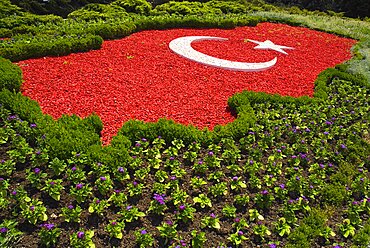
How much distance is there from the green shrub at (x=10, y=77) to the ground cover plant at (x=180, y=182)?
0.02 m

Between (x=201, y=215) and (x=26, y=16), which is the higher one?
(x=26, y=16)

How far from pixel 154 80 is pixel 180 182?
3925 millimetres

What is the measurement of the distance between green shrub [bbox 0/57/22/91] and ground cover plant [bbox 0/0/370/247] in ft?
0.07

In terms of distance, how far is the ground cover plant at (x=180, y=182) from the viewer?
431cm

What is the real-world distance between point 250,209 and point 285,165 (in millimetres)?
1419

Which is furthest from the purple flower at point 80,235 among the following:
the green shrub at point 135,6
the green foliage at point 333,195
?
the green shrub at point 135,6

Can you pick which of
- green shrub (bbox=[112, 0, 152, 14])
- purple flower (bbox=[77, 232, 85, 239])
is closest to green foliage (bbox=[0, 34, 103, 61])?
purple flower (bbox=[77, 232, 85, 239])

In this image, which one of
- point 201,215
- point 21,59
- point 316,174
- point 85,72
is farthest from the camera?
point 21,59

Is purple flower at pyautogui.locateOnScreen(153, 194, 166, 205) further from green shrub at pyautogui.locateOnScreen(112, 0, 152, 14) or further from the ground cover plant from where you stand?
green shrub at pyautogui.locateOnScreen(112, 0, 152, 14)

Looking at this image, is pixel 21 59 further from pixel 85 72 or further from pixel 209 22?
pixel 209 22

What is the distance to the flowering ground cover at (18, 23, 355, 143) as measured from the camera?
7109 millimetres

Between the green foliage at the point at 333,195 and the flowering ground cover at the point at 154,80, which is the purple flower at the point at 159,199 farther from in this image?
the green foliage at the point at 333,195

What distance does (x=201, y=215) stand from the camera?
4.70m

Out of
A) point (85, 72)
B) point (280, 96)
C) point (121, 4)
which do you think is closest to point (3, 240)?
point (85, 72)
